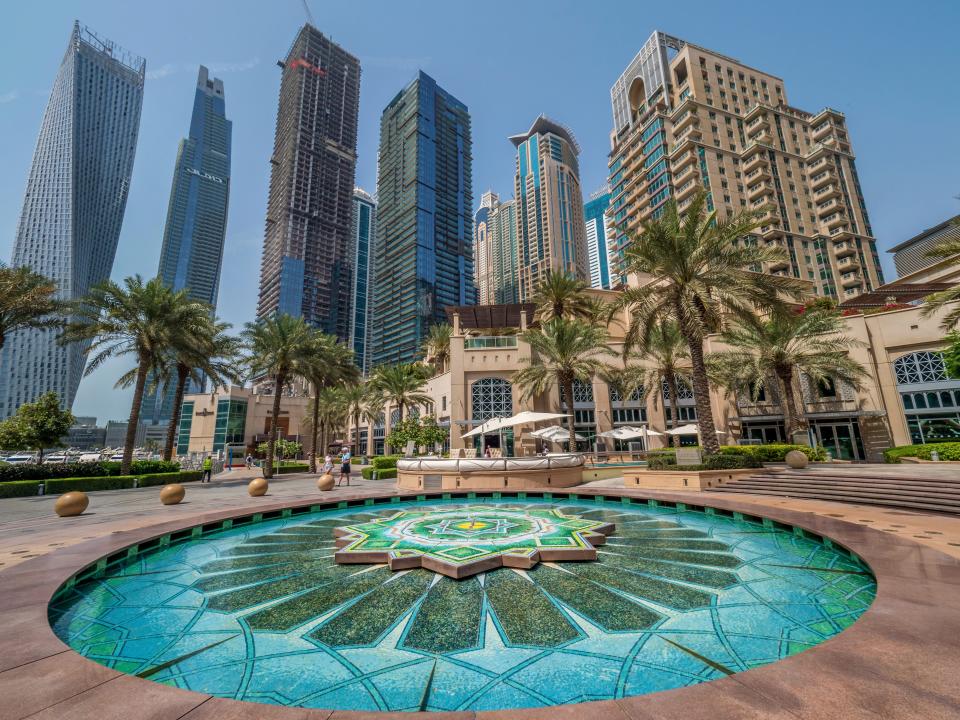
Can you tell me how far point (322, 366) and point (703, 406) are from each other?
26.8 m

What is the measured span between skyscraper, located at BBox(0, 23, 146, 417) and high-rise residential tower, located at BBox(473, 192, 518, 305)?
116 m

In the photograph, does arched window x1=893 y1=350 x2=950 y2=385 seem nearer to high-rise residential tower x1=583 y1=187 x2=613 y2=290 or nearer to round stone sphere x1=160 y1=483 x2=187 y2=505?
round stone sphere x1=160 y1=483 x2=187 y2=505

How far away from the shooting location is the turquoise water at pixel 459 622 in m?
3.81

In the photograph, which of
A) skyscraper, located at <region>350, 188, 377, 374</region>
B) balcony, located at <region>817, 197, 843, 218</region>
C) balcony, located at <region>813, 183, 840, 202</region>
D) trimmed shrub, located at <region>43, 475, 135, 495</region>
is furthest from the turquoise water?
skyscraper, located at <region>350, 188, 377, 374</region>

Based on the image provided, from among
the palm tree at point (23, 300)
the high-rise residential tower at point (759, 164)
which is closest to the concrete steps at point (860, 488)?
the palm tree at point (23, 300)

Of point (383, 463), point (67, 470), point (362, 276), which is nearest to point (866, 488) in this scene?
point (383, 463)

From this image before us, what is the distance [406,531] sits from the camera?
9875 mm

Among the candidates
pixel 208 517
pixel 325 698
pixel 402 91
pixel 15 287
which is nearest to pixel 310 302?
pixel 402 91

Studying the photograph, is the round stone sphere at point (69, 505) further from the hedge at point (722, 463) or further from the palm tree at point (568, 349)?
the palm tree at point (568, 349)

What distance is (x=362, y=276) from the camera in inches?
6713

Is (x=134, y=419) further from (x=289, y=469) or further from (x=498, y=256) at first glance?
(x=498, y=256)

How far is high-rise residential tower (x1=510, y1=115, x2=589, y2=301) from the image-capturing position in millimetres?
132500

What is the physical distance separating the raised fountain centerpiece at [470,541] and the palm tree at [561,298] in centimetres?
2339

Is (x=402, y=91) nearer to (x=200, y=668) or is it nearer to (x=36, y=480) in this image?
(x=36, y=480)
